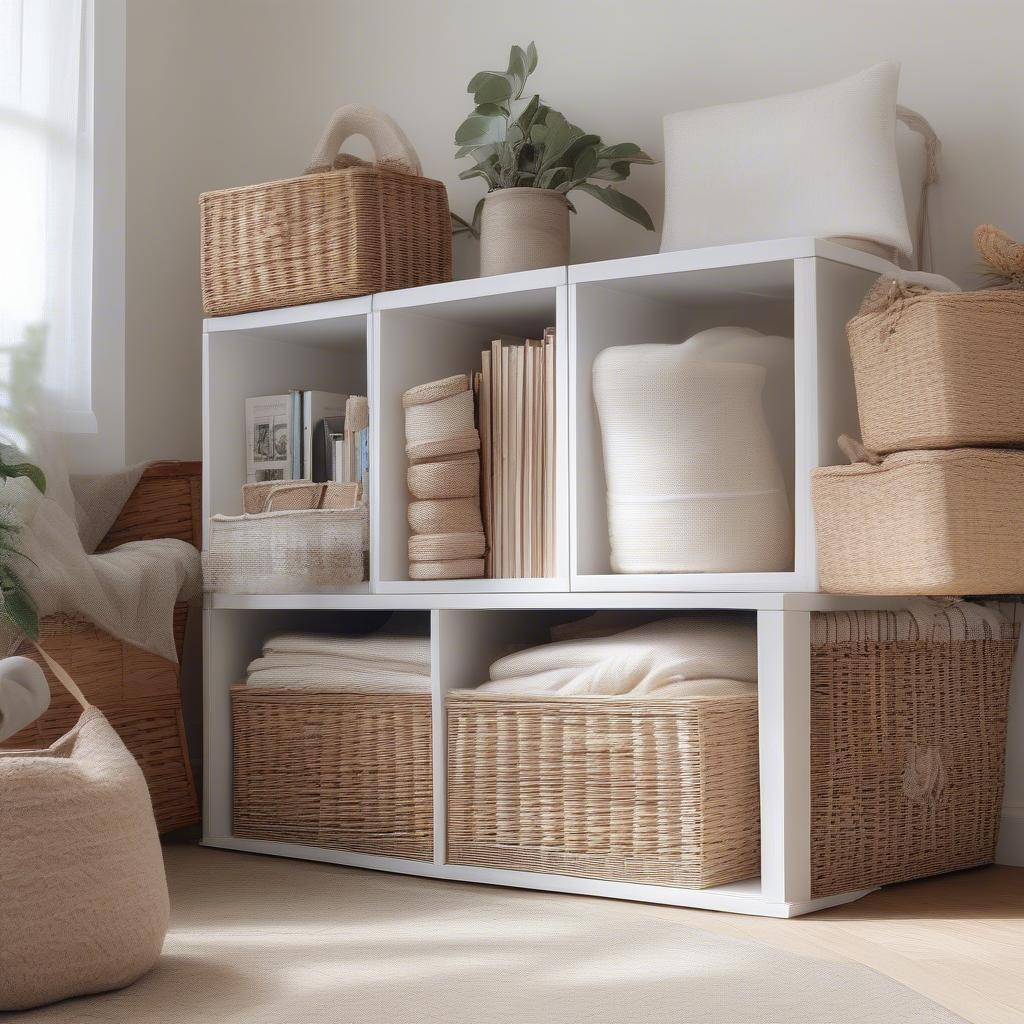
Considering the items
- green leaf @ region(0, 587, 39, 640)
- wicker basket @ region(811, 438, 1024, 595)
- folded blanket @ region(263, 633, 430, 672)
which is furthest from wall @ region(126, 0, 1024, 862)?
green leaf @ region(0, 587, 39, 640)

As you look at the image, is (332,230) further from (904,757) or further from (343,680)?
(904,757)

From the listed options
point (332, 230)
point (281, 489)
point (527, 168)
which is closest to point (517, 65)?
point (527, 168)

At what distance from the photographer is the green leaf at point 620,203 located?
2.40 m

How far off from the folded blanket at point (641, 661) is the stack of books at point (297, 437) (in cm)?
55

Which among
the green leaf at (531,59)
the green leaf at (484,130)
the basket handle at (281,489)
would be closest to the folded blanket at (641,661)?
the basket handle at (281,489)

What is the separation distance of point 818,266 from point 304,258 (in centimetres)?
91

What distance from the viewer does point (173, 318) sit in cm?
304

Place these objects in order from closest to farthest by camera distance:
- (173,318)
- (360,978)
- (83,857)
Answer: (83,857) < (360,978) < (173,318)

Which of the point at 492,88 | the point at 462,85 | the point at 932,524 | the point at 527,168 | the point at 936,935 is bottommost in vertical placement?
the point at 936,935

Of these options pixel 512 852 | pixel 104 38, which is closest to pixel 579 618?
pixel 512 852

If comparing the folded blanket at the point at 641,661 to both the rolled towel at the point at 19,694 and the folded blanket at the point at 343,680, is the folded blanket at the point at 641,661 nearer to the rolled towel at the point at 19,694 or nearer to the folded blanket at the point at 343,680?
the folded blanket at the point at 343,680

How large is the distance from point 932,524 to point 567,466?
0.59 m

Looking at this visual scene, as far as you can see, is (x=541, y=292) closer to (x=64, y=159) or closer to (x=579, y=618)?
(x=579, y=618)

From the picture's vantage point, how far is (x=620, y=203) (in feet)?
7.92
